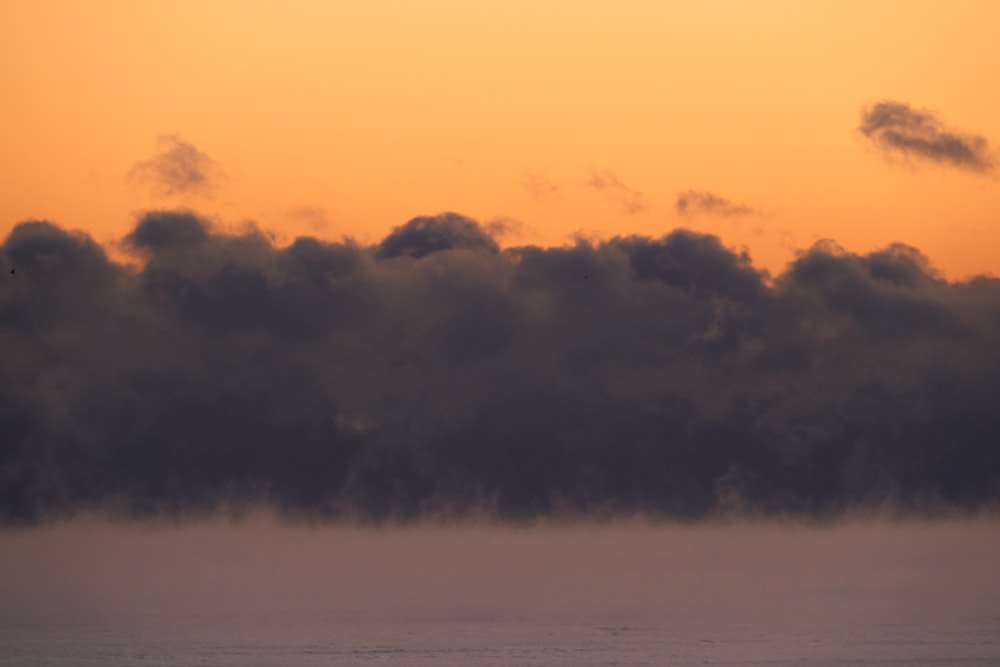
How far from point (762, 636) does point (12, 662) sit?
70818 millimetres

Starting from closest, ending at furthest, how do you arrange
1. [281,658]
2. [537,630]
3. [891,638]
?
[281,658] < [891,638] < [537,630]

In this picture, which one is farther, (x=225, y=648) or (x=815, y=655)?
(x=225, y=648)

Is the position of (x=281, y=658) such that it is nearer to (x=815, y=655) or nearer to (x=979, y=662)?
(x=815, y=655)

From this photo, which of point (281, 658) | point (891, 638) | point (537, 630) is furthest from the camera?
point (537, 630)

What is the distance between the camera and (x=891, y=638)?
5640 inches

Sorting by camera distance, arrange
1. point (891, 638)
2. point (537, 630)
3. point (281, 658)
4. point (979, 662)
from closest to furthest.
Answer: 1. point (979, 662)
2. point (281, 658)
3. point (891, 638)
4. point (537, 630)

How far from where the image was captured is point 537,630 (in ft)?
518

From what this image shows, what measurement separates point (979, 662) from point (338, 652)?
5343 cm

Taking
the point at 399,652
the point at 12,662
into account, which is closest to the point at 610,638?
the point at 399,652

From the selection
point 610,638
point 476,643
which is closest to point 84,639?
point 476,643

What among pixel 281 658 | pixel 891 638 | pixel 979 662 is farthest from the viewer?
pixel 891 638

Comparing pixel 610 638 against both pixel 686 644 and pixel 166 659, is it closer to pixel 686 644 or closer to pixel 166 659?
pixel 686 644

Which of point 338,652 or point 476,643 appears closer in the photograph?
point 338,652

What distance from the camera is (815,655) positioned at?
126062mm
